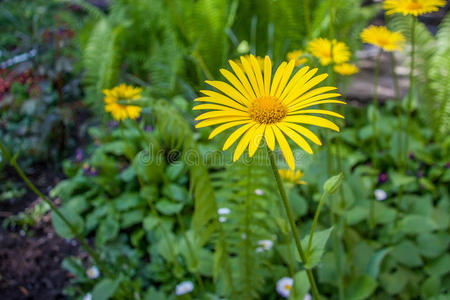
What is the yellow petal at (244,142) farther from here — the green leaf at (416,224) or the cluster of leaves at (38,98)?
the cluster of leaves at (38,98)

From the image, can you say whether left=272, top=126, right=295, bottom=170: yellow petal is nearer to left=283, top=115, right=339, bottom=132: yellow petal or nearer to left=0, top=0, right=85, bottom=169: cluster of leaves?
left=283, top=115, right=339, bottom=132: yellow petal

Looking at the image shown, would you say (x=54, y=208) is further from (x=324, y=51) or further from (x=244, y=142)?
(x=324, y=51)

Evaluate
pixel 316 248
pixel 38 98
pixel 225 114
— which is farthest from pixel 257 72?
pixel 38 98

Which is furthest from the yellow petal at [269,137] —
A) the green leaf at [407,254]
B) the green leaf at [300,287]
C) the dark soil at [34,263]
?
the dark soil at [34,263]

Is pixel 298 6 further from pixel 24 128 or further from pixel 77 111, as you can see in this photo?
pixel 24 128

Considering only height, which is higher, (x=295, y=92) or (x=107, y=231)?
(x=295, y=92)

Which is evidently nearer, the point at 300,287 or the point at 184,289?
the point at 300,287

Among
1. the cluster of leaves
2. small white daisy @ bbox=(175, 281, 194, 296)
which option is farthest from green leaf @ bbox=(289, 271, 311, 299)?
the cluster of leaves
